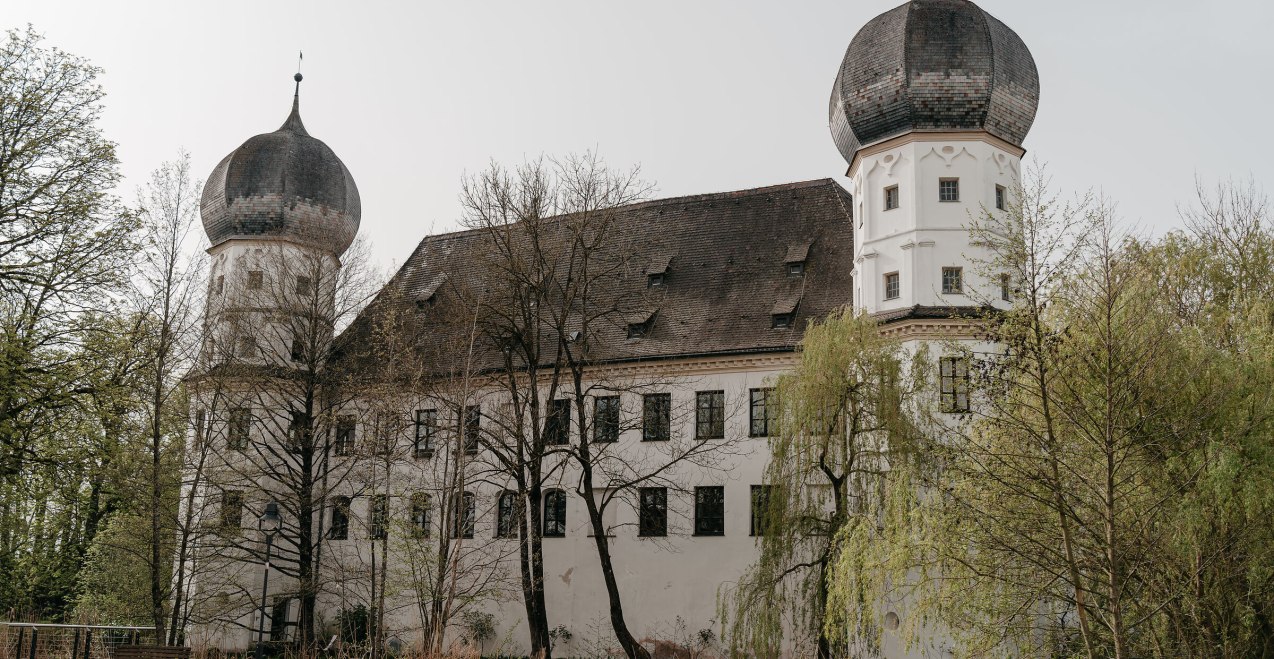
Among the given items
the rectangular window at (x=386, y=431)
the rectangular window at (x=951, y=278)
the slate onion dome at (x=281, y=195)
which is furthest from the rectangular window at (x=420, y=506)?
the rectangular window at (x=951, y=278)

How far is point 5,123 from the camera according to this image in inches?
683

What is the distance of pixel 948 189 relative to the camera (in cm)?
2597

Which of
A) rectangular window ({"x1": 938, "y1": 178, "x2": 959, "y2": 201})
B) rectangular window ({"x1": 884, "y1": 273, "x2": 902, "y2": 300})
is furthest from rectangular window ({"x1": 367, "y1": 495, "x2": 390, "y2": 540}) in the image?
rectangular window ({"x1": 938, "y1": 178, "x2": 959, "y2": 201})

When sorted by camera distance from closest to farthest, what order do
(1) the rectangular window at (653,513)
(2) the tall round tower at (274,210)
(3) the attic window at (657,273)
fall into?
(1) the rectangular window at (653,513), (3) the attic window at (657,273), (2) the tall round tower at (274,210)

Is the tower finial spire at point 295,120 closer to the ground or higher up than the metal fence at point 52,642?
higher up

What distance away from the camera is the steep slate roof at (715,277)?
91.9ft

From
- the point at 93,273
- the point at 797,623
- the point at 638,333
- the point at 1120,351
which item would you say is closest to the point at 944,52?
the point at 638,333

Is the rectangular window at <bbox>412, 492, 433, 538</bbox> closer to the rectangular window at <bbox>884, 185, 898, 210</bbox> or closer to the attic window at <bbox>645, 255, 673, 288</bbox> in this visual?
the attic window at <bbox>645, 255, 673, 288</bbox>

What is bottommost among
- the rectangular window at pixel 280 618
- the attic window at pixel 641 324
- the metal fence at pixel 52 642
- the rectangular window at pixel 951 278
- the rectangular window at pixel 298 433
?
the rectangular window at pixel 280 618

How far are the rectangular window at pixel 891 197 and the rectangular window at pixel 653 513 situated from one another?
8085 mm

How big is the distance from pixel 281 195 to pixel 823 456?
732 inches

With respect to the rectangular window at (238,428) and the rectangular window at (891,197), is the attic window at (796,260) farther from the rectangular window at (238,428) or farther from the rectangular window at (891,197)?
the rectangular window at (238,428)

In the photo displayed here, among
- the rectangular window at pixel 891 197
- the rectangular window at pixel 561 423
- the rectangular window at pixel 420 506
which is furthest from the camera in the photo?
the rectangular window at pixel 561 423

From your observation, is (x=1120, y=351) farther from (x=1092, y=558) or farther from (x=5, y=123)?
(x=5, y=123)
